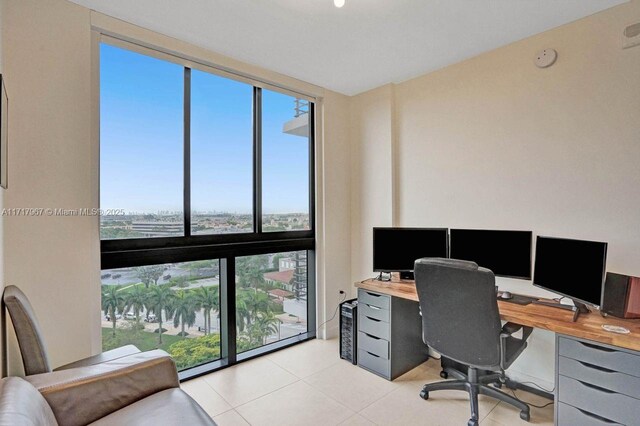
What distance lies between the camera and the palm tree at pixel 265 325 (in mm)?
3133

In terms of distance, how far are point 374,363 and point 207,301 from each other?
157 cm

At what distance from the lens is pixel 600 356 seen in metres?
1.65

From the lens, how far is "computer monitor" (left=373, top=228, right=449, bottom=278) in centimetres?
280

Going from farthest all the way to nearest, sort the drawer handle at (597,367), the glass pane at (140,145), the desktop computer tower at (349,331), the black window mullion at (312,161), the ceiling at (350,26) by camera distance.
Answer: the black window mullion at (312,161), the desktop computer tower at (349,331), the glass pane at (140,145), the ceiling at (350,26), the drawer handle at (597,367)

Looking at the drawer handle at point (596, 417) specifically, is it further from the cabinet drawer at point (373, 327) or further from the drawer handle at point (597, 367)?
the cabinet drawer at point (373, 327)

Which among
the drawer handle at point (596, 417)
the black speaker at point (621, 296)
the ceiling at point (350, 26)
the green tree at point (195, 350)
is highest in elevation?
the ceiling at point (350, 26)

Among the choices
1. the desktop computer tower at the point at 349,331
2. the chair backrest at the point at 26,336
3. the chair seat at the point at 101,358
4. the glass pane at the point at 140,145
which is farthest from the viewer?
the desktop computer tower at the point at 349,331

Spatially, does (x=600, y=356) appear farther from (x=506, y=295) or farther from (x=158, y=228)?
(x=158, y=228)

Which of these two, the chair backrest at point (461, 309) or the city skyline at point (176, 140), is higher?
the city skyline at point (176, 140)

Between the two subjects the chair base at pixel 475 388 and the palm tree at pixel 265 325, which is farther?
the palm tree at pixel 265 325

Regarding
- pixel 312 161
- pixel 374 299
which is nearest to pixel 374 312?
pixel 374 299

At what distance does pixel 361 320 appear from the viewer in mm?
2861

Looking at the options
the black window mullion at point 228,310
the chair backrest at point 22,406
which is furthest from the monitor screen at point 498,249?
the chair backrest at point 22,406

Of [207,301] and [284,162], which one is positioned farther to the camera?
[284,162]
